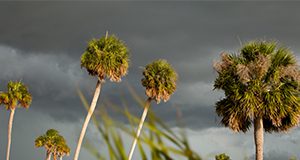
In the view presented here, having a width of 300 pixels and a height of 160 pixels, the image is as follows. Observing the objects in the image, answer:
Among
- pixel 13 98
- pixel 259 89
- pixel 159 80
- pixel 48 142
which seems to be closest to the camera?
pixel 259 89

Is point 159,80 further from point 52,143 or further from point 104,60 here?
point 52,143

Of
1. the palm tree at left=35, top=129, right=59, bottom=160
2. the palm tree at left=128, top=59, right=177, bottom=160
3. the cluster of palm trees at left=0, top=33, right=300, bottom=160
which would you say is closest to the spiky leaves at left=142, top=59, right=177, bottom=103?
the palm tree at left=128, top=59, right=177, bottom=160

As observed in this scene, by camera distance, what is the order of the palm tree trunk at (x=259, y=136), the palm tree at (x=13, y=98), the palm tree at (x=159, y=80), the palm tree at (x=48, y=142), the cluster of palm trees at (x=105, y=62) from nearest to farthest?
the palm tree trunk at (x=259, y=136), the cluster of palm trees at (x=105, y=62), the palm tree at (x=159, y=80), the palm tree at (x=13, y=98), the palm tree at (x=48, y=142)

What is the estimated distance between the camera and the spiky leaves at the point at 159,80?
41156 millimetres

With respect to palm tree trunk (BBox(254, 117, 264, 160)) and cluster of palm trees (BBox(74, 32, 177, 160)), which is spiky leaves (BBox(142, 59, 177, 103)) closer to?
cluster of palm trees (BBox(74, 32, 177, 160))

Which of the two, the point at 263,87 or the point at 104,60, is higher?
the point at 104,60

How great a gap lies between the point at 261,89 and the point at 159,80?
55.4 feet

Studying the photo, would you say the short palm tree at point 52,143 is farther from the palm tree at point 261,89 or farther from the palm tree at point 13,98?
the palm tree at point 261,89

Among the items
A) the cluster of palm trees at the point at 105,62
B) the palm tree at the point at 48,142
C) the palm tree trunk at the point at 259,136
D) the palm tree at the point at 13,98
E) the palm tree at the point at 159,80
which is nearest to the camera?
the palm tree trunk at the point at 259,136

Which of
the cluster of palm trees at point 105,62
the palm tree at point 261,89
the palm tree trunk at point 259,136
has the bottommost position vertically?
the palm tree trunk at point 259,136

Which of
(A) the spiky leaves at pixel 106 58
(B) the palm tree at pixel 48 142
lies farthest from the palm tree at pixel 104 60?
(B) the palm tree at pixel 48 142

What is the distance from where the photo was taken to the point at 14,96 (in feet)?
165

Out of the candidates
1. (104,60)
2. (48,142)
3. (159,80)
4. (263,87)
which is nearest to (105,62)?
(104,60)

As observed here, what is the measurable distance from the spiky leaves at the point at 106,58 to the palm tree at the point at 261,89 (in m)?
12.7
